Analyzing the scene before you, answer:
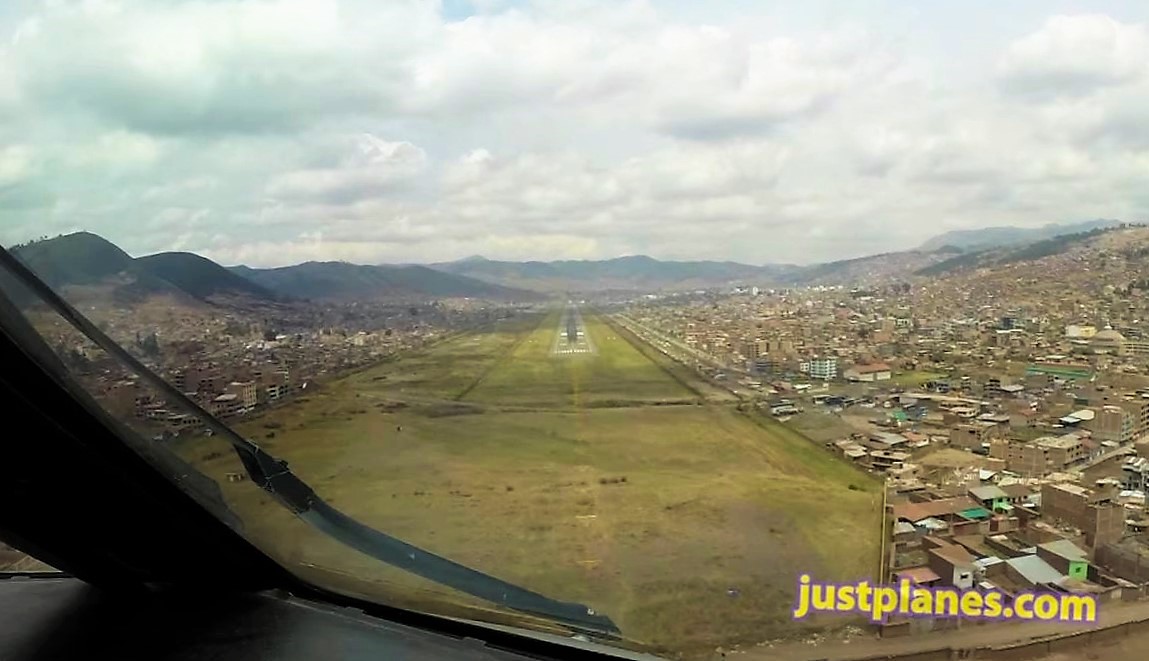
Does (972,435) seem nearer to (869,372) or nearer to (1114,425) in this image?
(1114,425)

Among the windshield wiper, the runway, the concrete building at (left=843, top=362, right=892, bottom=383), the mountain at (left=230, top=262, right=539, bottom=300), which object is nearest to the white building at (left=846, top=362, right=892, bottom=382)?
the concrete building at (left=843, top=362, right=892, bottom=383)

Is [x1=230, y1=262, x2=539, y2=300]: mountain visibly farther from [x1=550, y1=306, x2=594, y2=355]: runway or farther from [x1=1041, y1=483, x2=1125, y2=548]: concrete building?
[x1=1041, y1=483, x2=1125, y2=548]: concrete building

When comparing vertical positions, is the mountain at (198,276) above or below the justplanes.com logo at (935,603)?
above

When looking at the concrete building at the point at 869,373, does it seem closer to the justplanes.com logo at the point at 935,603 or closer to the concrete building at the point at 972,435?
the concrete building at the point at 972,435

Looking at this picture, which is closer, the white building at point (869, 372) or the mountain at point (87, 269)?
the mountain at point (87, 269)

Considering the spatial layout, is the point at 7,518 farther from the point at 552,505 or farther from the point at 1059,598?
the point at 1059,598

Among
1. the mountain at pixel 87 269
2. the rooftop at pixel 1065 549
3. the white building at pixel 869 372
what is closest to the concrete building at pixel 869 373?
the white building at pixel 869 372
